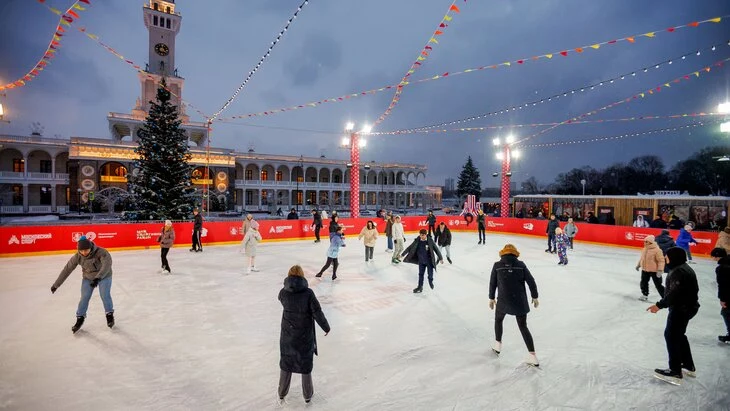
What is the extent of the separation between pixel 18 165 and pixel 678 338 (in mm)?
48871

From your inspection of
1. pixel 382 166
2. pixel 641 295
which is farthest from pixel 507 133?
pixel 382 166

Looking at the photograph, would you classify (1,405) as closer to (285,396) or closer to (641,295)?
(285,396)

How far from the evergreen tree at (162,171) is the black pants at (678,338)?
70.7 feet

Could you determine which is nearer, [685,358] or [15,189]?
[685,358]

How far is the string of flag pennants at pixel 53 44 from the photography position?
8.28 m

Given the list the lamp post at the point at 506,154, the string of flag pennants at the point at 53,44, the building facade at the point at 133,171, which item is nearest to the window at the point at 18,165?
the building facade at the point at 133,171

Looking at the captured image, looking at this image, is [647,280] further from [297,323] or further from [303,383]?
[297,323]

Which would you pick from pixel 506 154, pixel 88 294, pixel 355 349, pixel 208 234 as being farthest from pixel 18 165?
pixel 355 349

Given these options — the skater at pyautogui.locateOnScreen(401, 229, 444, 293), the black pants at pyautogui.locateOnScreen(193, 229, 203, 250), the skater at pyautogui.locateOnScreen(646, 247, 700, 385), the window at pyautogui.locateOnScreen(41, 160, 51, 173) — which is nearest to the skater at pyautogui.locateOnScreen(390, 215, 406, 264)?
the skater at pyautogui.locateOnScreen(401, 229, 444, 293)

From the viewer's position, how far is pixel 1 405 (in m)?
3.69

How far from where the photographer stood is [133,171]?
3359cm

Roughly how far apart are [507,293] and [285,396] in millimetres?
2932

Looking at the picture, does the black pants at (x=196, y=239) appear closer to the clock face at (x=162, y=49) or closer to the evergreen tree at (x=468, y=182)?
the clock face at (x=162, y=49)

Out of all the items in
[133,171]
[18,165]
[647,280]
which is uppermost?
[18,165]
